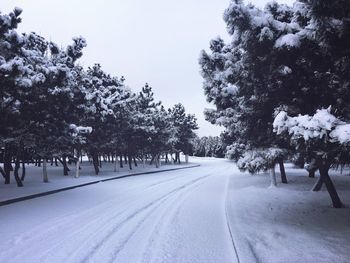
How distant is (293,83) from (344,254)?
4.54 meters

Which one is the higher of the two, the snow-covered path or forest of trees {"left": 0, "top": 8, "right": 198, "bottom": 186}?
forest of trees {"left": 0, "top": 8, "right": 198, "bottom": 186}

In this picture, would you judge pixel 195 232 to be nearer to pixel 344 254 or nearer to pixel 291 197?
pixel 344 254

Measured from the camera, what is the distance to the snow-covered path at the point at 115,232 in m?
6.39

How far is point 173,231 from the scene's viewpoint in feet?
27.8

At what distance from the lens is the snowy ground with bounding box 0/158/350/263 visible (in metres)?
6.41

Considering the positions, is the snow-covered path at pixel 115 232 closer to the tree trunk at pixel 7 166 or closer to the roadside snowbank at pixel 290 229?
the roadside snowbank at pixel 290 229

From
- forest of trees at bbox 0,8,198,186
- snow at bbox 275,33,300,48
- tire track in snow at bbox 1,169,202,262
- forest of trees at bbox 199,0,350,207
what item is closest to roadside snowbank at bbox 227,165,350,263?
forest of trees at bbox 199,0,350,207

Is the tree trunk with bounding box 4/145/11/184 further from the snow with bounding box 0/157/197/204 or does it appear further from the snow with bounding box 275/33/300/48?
the snow with bounding box 275/33/300/48

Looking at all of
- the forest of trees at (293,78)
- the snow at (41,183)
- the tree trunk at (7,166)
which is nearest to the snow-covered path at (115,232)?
the forest of trees at (293,78)

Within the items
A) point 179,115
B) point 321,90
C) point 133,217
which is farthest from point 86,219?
point 179,115

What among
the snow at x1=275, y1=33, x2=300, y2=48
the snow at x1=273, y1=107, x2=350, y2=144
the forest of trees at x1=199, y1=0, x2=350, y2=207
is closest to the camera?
the snow at x1=273, y1=107, x2=350, y2=144

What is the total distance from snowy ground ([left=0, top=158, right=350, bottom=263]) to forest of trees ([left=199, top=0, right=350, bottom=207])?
5.57ft

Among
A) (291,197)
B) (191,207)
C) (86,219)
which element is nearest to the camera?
(86,219)

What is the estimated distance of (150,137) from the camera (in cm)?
4528
